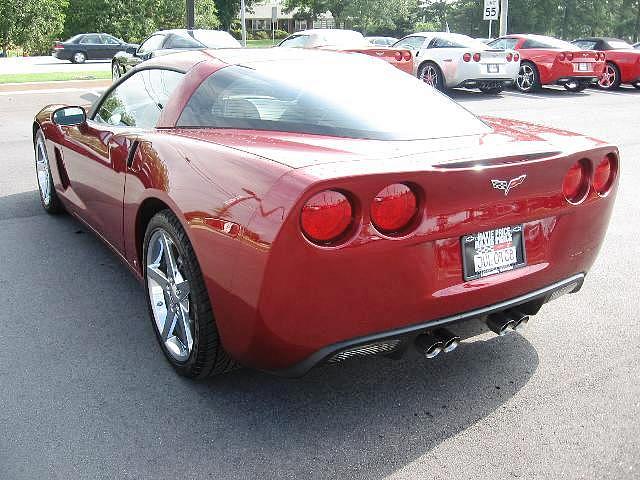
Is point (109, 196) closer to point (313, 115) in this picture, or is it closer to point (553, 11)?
point (313, 115)

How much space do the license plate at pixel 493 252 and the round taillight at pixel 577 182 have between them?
1.17 feet

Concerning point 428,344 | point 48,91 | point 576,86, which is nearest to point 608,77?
point 576,86

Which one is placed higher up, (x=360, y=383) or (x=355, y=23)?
(x=355, y=23)

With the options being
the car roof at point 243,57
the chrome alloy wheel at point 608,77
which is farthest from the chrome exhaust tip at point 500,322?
the chrome alloy wheel at point 608,77

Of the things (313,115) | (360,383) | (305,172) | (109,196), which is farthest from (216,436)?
(109,196)

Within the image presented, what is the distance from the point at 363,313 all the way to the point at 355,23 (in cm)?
6655

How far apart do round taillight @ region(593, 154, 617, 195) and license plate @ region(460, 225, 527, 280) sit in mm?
562

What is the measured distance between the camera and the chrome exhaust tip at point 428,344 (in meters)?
2.70

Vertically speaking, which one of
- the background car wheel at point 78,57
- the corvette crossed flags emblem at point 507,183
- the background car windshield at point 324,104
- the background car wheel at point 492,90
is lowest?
the background car wheel at point 492,90

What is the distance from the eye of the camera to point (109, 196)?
12.3ft

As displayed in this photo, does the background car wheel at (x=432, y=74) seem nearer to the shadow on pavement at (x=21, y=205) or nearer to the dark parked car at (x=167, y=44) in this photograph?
the dark parked car at (x=167, y=44)

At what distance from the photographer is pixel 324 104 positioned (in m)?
3.11

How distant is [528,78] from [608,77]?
3058 mm

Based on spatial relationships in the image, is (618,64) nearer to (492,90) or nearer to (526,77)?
(526,77)
